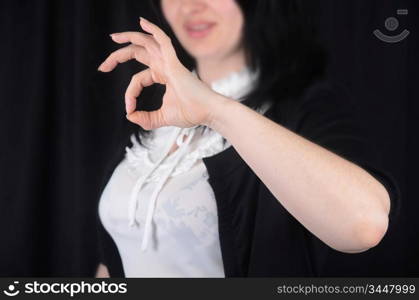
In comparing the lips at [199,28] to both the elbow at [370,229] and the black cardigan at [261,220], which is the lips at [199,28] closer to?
the black cardigan at [261,220]

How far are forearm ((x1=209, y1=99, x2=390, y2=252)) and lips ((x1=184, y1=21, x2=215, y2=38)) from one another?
1.16 ft

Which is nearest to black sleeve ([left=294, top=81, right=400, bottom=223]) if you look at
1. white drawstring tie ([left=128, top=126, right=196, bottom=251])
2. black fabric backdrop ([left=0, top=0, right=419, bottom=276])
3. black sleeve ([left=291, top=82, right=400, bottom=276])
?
black sleeve ([left=291, top=82, right=400, bottom=276])

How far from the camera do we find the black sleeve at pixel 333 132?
58 centimetres

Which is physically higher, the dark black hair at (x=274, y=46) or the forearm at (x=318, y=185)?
the dark black hair at (x=274, y=46)

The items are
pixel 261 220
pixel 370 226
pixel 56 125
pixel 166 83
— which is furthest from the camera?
pixel 56 125

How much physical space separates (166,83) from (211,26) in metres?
0.28

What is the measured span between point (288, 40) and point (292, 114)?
0.19 metres

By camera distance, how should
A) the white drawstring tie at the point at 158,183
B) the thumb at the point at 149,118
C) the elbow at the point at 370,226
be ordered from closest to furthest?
the elbow at the point at 370,226, the thumb at the point at 149,118, the white drawstring tie at the point at 158,183

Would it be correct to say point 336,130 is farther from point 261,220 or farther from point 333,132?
point 261,220

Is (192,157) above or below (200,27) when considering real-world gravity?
below

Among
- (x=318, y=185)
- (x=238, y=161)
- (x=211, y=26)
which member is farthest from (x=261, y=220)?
(x=211, y=26)

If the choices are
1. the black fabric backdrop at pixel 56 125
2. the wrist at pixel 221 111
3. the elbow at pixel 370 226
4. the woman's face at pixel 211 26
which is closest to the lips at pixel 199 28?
the woman's face at pixel 211 26

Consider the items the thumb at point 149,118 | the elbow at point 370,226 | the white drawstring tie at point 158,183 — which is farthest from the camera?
the white drawstring tie at point 158,183

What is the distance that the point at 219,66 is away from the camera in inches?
35.3
